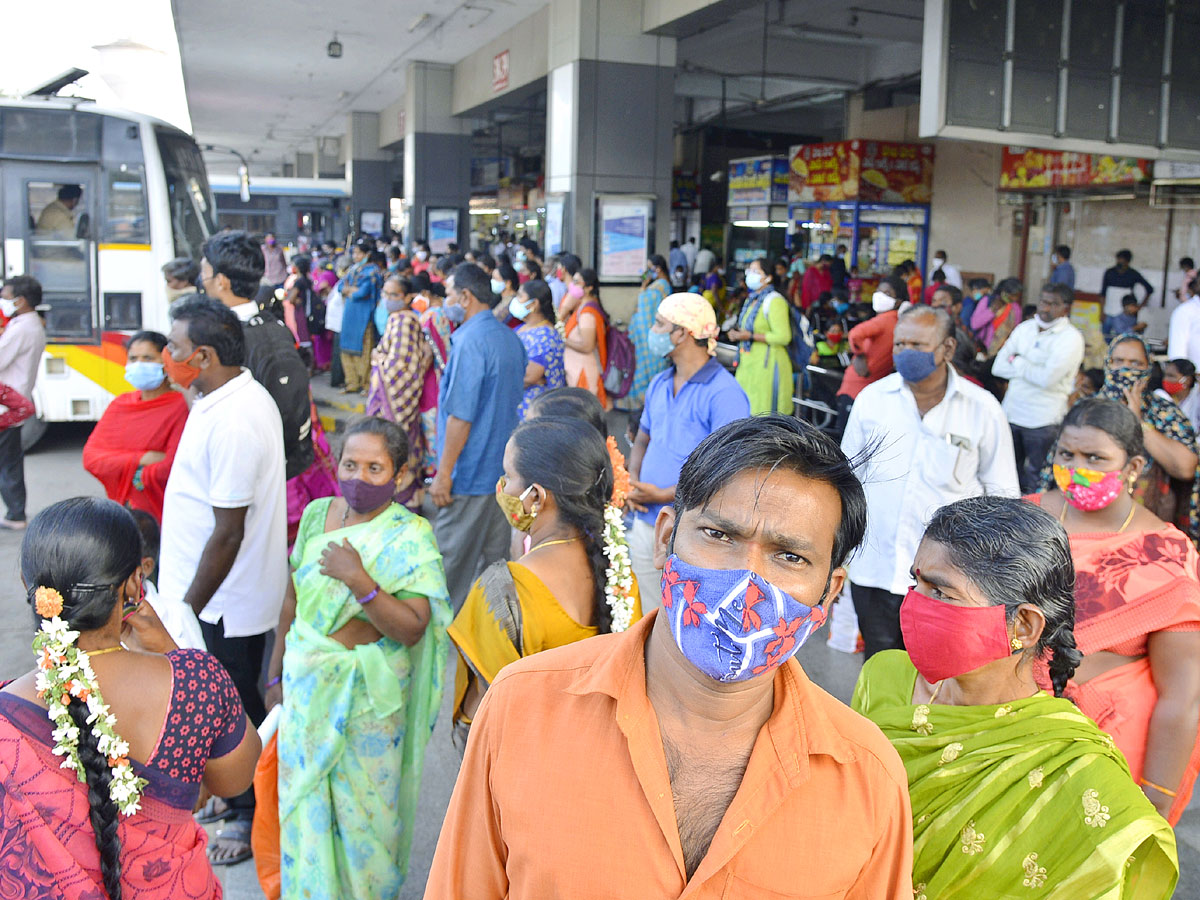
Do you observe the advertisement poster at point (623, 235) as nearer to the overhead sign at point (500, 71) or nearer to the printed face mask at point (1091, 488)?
the overhead sign at point (500, 71)

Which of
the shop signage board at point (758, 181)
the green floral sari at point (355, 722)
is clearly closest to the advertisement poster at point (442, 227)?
the shop signage board at point (758, 181)

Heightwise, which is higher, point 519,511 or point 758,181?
point 758,181

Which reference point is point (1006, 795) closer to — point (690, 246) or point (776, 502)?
point (776, 502)

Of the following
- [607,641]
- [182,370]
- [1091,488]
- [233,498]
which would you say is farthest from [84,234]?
[607,641]

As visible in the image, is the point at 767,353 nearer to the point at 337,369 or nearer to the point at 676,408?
the point at 676,408

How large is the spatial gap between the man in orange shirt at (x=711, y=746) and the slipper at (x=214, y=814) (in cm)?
219

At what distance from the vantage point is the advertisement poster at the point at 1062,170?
40.8 ft

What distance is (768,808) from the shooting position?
4.40ft

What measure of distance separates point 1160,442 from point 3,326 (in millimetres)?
6513

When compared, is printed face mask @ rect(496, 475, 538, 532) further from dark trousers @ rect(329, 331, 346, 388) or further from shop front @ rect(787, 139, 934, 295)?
shop front @ rect(787, 139, 934, 295)

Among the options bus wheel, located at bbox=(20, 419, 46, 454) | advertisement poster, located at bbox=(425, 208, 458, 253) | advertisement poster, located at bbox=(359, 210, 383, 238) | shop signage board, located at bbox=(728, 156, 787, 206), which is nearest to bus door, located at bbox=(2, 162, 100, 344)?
bus wheel, located at bbox=(20, 419, 46, 454)

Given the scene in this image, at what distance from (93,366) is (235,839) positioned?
6.15m

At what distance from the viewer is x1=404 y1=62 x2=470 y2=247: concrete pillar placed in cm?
1817

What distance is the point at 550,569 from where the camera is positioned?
7.64ft
